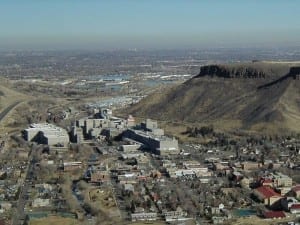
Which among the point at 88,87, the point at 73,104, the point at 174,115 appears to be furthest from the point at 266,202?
the point at 88,87

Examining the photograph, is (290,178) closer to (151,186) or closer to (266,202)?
(266,202)

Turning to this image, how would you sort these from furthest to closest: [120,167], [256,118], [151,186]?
[256,118], [120,167], [151,186]

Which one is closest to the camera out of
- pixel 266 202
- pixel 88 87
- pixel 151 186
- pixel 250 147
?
pixel 266 202

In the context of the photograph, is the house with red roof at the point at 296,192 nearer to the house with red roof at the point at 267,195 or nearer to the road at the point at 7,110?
the house with red roof at the point at 267,195

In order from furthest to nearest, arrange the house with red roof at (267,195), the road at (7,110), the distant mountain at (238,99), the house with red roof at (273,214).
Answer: the road at (7,110), the distant mountain at (238,99), the house with red roof at (267,195), the house with red roof at (273,214)

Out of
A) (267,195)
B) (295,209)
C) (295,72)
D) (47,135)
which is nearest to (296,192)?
(267,195)

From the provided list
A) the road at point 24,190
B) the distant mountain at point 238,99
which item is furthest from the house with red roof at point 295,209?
the distant mountain at point 238,99
